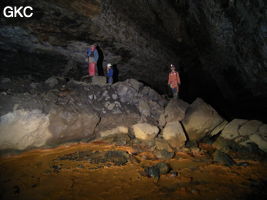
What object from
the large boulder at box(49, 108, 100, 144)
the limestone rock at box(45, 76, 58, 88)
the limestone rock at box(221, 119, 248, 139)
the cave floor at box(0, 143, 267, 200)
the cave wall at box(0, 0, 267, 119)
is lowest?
the cave floor at box(0, 143, 267, 200)

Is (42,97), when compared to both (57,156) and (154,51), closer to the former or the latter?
(57,156)

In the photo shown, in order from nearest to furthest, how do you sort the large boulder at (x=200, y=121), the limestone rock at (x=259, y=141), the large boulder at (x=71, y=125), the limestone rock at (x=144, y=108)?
the limestone rock at (x=259, y=141)
the large boulder at (x=71, y=125)
the large boulder at (x=200, y=121)
the limestone rock at (x=144, y=108)

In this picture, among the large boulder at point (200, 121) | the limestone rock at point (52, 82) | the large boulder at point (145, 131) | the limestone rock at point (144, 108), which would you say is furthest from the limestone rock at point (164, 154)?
the limestone rock at point (52, 82)

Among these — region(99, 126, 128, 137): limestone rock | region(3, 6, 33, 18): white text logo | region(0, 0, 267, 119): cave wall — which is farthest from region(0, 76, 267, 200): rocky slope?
region(3, 6, 33, 18): white text logo

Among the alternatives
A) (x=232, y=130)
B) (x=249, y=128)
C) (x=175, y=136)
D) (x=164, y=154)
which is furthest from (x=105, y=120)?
(x=249, y=128)

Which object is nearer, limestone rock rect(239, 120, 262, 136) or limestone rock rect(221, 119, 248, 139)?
limestone rock rect(239, 120, 262, 136)

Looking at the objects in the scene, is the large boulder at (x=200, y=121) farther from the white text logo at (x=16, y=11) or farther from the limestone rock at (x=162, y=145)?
the white text logo at (x=16, y=11)

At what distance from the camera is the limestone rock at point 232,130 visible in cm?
853

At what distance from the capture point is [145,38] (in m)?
14.0

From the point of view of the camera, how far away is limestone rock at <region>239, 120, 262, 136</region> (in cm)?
820

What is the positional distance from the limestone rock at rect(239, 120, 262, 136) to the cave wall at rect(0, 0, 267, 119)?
14.7 ft

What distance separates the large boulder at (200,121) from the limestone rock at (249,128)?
3.74 feet

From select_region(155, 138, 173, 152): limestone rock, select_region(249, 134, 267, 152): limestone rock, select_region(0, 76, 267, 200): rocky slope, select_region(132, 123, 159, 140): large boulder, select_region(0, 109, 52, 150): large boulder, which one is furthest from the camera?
select_region(132, 123, 159, 140): large boulder

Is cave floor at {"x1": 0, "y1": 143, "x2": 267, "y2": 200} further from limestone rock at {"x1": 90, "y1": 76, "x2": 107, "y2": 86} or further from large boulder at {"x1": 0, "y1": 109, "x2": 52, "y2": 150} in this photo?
limestone rock at {"x1": 90, "y1": 76, "x2": 107, "y2": 86}
